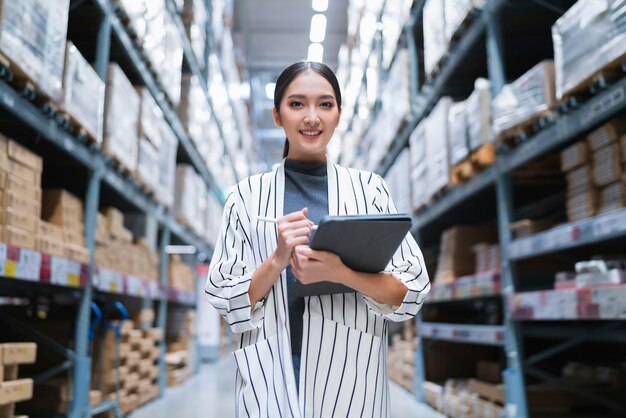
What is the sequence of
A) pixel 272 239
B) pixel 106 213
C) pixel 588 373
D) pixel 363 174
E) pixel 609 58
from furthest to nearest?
pixel 106 213, pixel 588 373, pixel 609 58, pixel 363 174, pixel 272 239

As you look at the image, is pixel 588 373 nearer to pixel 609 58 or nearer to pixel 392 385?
pixel 609 58

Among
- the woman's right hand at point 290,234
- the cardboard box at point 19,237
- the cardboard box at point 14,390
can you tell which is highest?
the cardboard box at point 19,237

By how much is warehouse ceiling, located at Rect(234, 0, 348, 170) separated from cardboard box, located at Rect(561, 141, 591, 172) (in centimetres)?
1140

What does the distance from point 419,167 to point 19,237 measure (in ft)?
14.8

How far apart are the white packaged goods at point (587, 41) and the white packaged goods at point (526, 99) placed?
0.20m

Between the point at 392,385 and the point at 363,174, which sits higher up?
the point at 363,174

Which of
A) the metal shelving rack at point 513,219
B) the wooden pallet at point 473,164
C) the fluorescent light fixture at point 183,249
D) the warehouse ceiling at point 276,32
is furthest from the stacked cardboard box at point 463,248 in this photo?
the warehouse ceiling at point 276,32

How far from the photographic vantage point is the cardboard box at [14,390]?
10.2 feet

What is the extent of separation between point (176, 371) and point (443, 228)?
425 centimetres

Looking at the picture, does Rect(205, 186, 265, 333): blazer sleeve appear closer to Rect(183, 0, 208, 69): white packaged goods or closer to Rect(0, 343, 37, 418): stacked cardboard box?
Rect(0, 343, 37, 418): stacked cardboard box

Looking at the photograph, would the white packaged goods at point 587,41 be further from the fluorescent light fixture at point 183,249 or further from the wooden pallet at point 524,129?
the fluorescent light fixture at point 183,249

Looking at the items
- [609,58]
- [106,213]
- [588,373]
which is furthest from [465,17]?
[106,213]

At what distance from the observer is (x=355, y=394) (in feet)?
4.33

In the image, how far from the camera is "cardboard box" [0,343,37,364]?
3.13 meters
